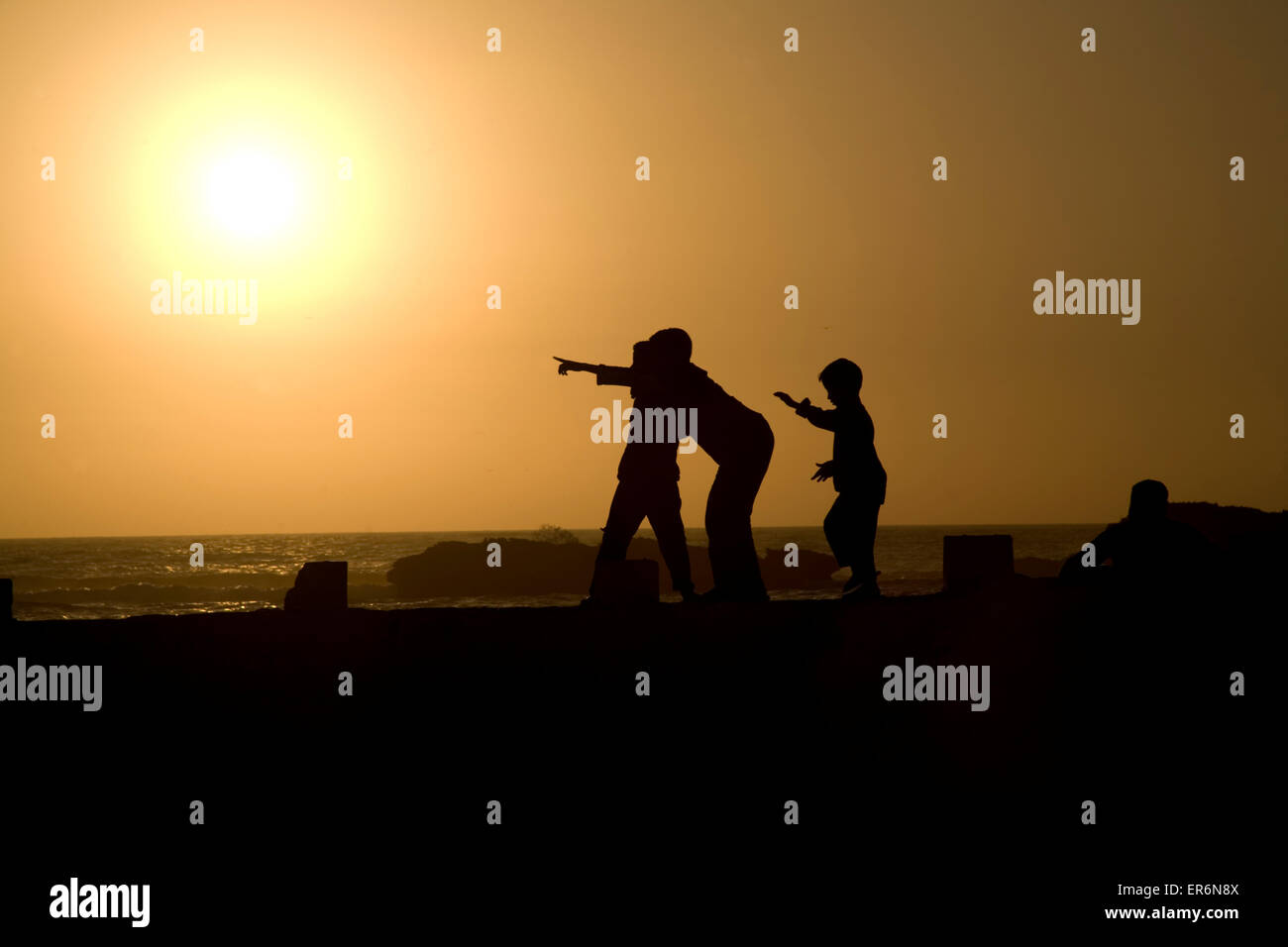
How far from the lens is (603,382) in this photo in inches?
401

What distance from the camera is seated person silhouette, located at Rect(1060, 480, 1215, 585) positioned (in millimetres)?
A: 9305

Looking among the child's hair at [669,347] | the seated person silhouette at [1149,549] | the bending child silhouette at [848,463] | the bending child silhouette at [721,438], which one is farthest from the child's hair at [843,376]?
the seated person silhouette at [1149,549]

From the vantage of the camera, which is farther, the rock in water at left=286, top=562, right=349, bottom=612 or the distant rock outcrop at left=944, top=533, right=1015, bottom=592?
the distant rock outcrop at left=944, top=533, right=1015, bottom=592

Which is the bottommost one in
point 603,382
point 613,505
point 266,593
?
point 266,593

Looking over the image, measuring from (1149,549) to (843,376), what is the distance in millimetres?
2633

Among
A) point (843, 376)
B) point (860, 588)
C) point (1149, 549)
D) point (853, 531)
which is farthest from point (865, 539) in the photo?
point (1149, 549)

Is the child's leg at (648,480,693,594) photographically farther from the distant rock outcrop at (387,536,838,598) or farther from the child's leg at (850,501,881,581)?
the distant rock outcrop at (387,536,838,598)

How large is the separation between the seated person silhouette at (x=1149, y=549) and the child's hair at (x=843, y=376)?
2.17 metres

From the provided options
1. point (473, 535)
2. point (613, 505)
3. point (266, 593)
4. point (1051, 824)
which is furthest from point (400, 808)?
point (473, 535)

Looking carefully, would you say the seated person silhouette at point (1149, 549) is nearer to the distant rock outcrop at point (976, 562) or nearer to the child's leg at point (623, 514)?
the distant rock outcrop at point (976, 562)

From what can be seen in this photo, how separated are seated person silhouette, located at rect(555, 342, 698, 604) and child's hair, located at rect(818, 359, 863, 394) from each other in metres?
1.34

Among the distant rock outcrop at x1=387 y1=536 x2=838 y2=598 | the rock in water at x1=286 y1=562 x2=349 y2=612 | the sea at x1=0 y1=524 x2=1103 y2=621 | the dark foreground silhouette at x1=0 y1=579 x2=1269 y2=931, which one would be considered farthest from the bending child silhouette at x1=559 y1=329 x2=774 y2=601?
the distant rock outcrop at x1=387 y1=536 x2=838 y2=598
